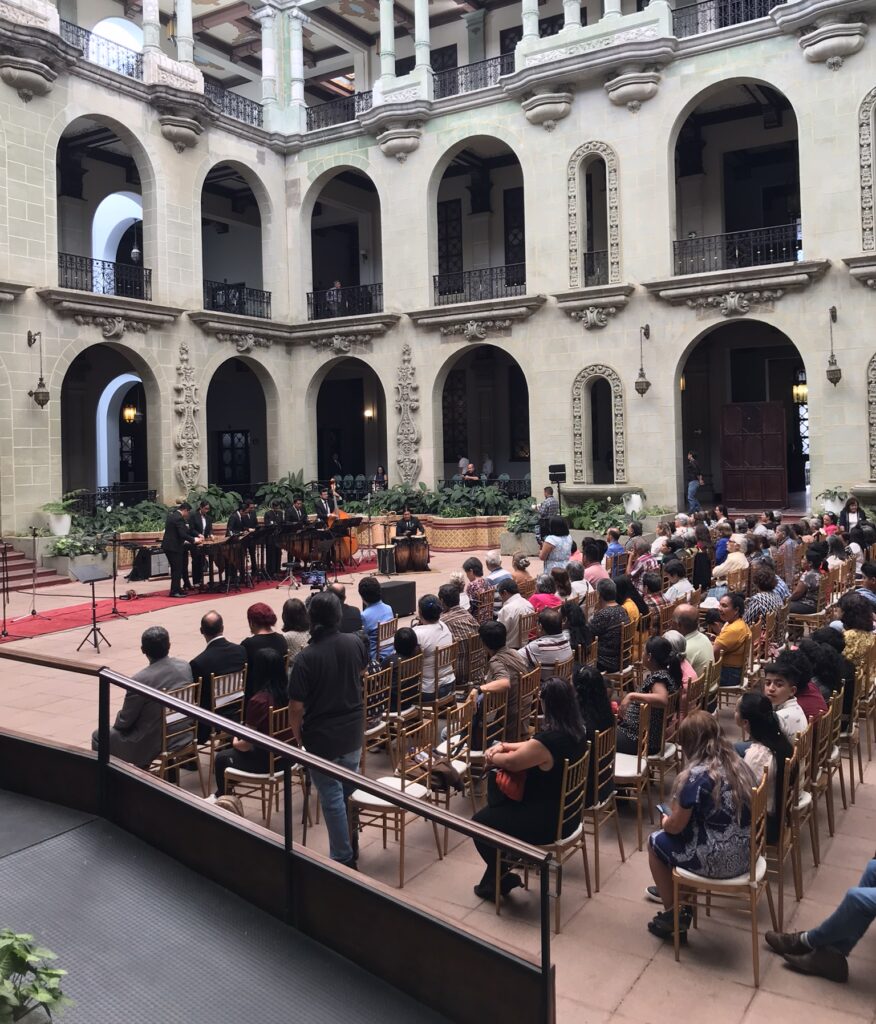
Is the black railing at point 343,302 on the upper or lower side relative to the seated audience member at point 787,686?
upper

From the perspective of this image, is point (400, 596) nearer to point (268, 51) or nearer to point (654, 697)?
point (654, 697)

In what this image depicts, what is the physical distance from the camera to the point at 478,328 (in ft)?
76.3

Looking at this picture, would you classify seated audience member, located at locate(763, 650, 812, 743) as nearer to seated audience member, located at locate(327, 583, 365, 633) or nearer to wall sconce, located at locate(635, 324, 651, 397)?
seated audience member, located at locate(327, 583, 365, 633)

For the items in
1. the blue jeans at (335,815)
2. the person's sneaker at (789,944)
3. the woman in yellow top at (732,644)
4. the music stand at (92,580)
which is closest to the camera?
the person's sneaker at (789,944)

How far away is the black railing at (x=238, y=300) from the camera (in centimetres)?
2498

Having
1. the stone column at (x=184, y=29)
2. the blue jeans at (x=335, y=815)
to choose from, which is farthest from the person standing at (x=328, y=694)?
the stone column at (x=184, y=29)

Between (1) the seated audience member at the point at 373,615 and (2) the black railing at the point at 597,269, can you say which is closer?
(1) the seated audience member at the point at 373,615

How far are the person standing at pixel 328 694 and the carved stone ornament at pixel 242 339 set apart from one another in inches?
778

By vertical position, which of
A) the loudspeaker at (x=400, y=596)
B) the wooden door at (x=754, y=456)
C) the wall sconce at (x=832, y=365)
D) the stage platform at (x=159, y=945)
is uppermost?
the wall sconce at (x=832, y=365)

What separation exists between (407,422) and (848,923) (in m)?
21.2

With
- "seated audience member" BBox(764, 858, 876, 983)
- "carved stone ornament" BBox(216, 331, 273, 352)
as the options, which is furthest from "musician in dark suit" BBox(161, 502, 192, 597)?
"seated audience member" BBox(764, 858, 876, 983)

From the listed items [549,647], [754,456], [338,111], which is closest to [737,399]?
[754,456]

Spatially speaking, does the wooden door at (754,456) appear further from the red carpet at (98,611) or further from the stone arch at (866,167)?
the red carpet at (98,611)

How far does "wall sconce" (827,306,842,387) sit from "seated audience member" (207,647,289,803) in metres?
16.0
